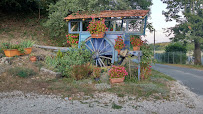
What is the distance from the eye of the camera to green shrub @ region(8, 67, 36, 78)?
332 inches

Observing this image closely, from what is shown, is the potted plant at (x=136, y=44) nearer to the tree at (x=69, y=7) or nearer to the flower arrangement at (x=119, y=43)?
the flower arrangement at (x=119, y=43)

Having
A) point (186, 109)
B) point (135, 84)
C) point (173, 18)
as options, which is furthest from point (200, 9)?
point (186, 109)

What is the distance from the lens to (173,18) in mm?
23781

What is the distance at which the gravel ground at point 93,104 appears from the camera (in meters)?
5.24

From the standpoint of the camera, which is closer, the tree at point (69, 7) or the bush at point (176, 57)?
the tree at point (69, 7)

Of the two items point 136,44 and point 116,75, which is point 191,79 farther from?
point 116,75

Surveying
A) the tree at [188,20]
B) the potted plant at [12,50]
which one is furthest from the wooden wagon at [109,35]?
the tree at [188,20]

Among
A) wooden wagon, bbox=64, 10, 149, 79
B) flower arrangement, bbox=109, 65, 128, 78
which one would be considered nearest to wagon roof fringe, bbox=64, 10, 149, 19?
wooden wagon, bbox=64, 10, 149, 79

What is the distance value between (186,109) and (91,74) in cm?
475

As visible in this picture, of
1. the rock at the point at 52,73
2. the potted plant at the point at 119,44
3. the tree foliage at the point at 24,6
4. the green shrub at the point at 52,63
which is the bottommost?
the rock at the point at 52,73

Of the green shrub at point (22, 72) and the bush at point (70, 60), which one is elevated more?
the bush at point (70, 60)

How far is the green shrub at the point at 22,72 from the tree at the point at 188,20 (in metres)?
19.0

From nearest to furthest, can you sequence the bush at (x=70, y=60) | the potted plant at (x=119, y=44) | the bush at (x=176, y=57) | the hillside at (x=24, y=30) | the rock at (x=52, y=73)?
the rock at (x=52, y=73), the potted plant at (x=119, y=44), the bush at (x=70, y=60), the hillside at (x=24, y=30), the bush at (x=176, y=57)

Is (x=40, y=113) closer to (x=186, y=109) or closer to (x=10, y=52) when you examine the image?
(x=186, y=109)
